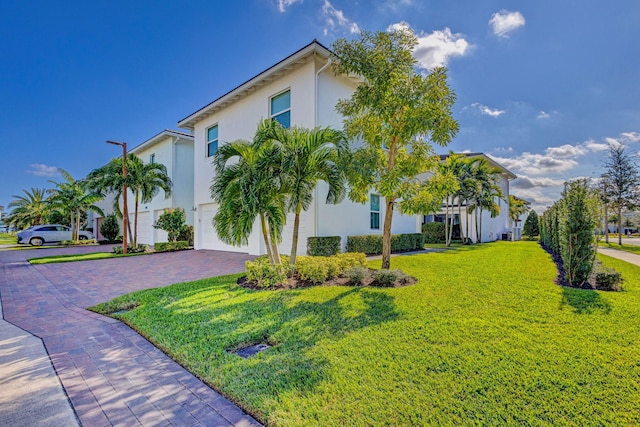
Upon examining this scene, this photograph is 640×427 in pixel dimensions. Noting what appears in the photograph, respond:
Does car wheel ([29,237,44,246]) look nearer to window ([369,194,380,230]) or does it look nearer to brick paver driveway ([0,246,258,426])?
brick paver driveway ([0,246,258,426])

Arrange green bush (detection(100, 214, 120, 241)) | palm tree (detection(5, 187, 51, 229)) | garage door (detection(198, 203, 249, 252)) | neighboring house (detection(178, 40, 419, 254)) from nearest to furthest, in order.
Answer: neighboring house (detection(178, 40, 419, 254)) → garage door (detection(198, 203, 249, 252)) → green bush (detection(100, 214, 120, 241)) → palm tree (detection(5, 187, 51, 229))

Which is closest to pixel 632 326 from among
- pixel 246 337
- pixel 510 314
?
pixel 510 314

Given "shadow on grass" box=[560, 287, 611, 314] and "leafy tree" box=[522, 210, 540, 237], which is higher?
"leafy tree" box=[522, 210, 540, 237]

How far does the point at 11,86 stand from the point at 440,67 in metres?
17.1

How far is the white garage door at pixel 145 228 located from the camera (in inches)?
862

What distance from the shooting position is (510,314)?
4637 mm

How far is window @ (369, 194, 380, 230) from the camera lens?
551 inches

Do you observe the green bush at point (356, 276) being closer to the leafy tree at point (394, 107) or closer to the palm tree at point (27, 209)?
the leafy tree at point (394, 107)

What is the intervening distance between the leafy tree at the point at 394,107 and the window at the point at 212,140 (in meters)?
10.6

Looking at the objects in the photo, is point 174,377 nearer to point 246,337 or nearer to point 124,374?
point 124,374

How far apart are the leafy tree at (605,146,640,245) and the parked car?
43416 mm

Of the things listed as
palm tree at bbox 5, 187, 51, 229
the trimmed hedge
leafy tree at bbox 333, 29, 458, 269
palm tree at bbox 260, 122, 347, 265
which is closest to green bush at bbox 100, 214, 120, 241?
palm tree at bbox 5, 187, 51, 229

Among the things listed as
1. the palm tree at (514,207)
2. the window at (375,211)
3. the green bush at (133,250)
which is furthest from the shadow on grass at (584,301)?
the palm tree at (514,207)

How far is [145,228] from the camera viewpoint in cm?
2253
